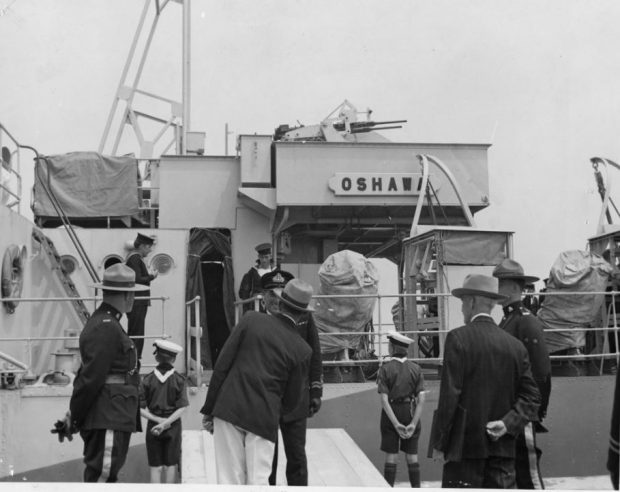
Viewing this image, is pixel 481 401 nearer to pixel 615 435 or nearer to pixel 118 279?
pixel 615 435

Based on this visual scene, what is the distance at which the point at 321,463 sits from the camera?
6051mm

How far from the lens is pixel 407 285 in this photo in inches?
357

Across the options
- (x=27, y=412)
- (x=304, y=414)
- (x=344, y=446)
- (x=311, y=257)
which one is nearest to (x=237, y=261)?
(x=311, y=257)

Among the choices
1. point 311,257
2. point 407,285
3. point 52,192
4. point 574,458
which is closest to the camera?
point 574,458

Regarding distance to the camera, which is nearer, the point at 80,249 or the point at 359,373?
the point at 359,373

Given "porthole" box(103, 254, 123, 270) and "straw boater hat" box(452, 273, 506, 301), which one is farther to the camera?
"porthole" box(103, 254, 123, 270)

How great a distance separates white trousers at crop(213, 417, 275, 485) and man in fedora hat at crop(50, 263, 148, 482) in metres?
0.55

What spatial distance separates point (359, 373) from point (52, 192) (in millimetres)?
4326

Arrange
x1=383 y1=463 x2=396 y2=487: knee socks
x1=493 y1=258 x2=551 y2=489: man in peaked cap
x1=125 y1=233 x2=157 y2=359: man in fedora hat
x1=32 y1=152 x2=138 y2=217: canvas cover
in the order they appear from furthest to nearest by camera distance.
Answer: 1. x1=32 y1=152 x2=138 y2=217: canvas cover
2. x1=125 y1=233 x2=157 y2=359: man in fedora hat
3. x1=383 y1=463 x2=396 y2=487: knee socks
4. x1=493 y1=258 x2=551 y2=489: man in peaked cap

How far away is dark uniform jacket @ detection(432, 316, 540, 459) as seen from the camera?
13.8 feet

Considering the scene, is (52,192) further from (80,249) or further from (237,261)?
(237,261)

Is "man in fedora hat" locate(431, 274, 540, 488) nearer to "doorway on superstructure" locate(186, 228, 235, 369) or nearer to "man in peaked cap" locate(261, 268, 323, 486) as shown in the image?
"man in peaked cap" locate(261, 268, 323, 486)

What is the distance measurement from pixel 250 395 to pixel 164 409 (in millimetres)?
2433

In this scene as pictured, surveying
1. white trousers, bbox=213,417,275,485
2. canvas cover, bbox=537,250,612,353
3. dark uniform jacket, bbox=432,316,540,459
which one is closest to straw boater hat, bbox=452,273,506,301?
dark uniform jacket, bbox=432,316,540,459
